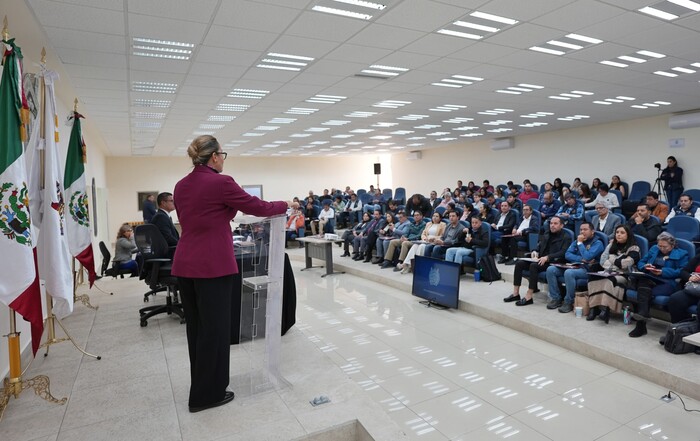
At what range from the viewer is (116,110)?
26.8ft

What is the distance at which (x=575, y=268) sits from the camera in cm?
494

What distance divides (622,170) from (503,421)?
11.8 m

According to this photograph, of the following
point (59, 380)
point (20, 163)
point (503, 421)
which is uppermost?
point (20, 163)

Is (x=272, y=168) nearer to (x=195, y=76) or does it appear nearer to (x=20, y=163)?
(x=195, y=76)

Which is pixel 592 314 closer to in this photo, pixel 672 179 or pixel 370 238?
pixel 370 238

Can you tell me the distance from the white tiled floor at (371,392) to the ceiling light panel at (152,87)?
341 cm

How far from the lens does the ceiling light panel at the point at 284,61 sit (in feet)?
17.0

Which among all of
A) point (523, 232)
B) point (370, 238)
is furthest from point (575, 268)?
point (370, 238)

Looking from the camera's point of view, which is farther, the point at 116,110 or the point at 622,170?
the point at 622,170

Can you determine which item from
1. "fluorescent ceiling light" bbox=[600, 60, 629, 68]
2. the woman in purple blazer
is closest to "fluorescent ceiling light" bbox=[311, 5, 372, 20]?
the woman in purple blazer

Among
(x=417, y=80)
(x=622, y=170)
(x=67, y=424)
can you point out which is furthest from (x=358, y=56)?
(x=622, y=170)

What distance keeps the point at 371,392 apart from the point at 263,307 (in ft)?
3.95

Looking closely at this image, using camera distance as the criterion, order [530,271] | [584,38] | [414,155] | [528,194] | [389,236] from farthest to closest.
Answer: [414,155] < [528,194] < [389,236] < [530,271] < [584,38]

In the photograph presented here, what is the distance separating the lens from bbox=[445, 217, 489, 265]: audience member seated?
6648 millimetres
